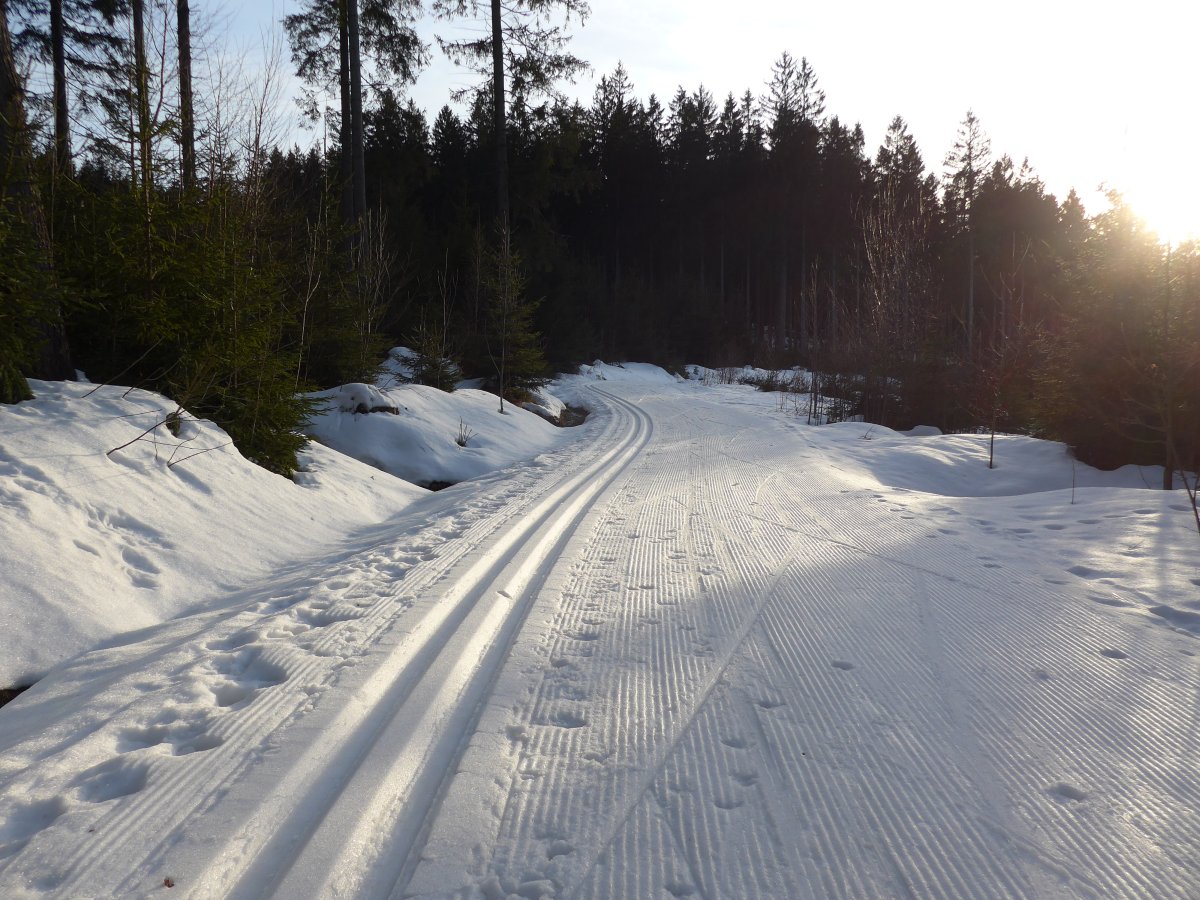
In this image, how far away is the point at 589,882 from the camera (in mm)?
1785

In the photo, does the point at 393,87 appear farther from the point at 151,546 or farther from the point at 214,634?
the point at 214,634

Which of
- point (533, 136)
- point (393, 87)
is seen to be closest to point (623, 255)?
point (533, 136)

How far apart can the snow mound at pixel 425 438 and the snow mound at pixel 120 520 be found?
7.62 ft

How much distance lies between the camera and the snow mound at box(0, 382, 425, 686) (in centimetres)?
333

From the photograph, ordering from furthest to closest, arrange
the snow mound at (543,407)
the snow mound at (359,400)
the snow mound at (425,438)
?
the snow mound at (543,407), the snow mound at (359,400), the snow mound at (425,438)

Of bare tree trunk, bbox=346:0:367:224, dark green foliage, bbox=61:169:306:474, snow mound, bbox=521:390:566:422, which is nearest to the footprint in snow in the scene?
dark green foliage, bbox=61:169:306:474

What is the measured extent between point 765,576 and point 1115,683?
1885 mm

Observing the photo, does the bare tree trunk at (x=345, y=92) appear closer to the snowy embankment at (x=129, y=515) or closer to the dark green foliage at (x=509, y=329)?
the dark green foliage at (x=509, y=329)

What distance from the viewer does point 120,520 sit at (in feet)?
13.8

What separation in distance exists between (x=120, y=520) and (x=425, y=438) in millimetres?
5481

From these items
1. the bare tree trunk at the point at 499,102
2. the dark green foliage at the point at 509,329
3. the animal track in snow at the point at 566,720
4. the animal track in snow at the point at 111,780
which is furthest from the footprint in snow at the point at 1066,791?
the bare tree trunk at the point at 499,102

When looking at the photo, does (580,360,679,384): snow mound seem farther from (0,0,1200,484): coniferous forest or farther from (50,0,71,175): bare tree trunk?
(50,0,71,175): bare tree trunk

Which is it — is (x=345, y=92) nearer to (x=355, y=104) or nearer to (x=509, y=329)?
(x=355, y=104)

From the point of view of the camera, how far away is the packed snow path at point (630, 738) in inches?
72.1
